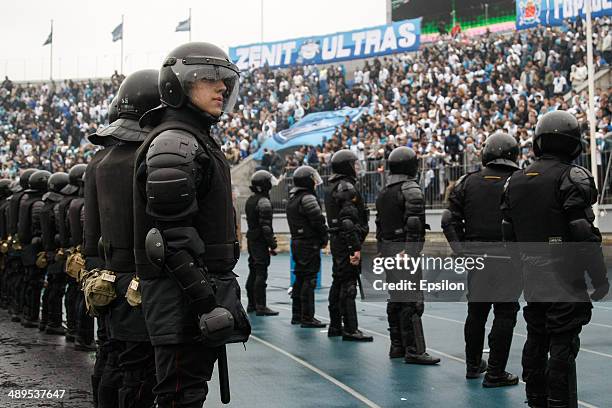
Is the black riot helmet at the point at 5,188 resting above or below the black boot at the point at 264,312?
above

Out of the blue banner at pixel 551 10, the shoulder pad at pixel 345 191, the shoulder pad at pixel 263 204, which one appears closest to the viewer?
the shoulder pad at pixel 345 191

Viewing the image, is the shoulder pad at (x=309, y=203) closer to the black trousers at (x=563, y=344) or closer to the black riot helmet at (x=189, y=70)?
the black trousers at (x=563, y=344)

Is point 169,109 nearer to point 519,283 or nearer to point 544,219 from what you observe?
point 544,219

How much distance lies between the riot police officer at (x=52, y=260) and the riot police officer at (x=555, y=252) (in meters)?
6.08

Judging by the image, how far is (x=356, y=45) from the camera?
34688mm

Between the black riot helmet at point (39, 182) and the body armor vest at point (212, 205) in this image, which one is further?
the black riot helmet at point (39, 182)

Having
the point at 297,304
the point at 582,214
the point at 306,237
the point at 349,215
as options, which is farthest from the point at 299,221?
the point at 582,214

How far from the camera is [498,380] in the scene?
6621 mm

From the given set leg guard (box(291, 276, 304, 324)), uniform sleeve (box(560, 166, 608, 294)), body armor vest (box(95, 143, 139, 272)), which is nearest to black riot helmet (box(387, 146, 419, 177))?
uniform sleeve (box(560, 166, 608, 294))

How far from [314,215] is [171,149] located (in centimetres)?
680

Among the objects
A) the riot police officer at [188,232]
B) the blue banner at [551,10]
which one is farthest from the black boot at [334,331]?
the blue banner at [551,10]

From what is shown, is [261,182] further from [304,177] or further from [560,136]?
[560,136]

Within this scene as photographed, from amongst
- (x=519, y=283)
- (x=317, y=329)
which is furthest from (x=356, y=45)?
(x=519, y=283)

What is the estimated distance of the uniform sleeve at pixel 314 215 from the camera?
10320mm
